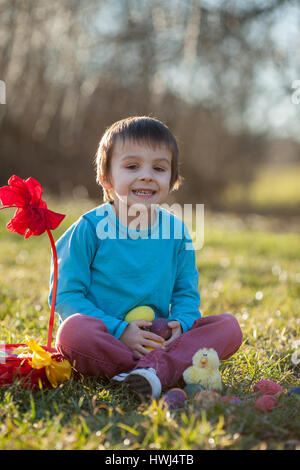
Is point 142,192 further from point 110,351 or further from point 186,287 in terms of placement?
point 110,351

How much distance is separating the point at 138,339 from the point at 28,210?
727 millimetres

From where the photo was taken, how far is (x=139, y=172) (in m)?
2.30

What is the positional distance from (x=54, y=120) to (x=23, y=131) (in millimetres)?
831

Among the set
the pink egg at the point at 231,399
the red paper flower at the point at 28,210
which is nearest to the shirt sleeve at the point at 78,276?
the red paper flower at the point at 28,210

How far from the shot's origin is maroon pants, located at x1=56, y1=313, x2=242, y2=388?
201 cm

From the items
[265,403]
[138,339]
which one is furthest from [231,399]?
[138,339]

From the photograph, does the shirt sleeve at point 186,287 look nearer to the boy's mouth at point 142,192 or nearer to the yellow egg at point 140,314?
the yellow egg at point 140,314

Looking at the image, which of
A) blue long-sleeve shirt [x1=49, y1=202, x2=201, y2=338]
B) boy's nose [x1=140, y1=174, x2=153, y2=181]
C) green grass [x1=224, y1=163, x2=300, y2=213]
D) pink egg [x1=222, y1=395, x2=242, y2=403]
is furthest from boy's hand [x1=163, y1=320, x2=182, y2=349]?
green grass [x1=224, y1=163, x2=300, y2=213]

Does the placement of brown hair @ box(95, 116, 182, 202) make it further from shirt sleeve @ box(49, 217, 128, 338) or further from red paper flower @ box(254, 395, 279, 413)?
red paper flower @ box(254, 395, 279, 413)

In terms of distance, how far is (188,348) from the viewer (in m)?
2.12

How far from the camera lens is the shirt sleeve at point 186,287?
2.39m

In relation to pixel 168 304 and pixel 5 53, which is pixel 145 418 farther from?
pixel 5 53

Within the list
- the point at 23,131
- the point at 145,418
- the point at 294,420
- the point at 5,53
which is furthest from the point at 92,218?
the point at 23,131

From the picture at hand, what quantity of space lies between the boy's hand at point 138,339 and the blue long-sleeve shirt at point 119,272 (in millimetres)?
37
